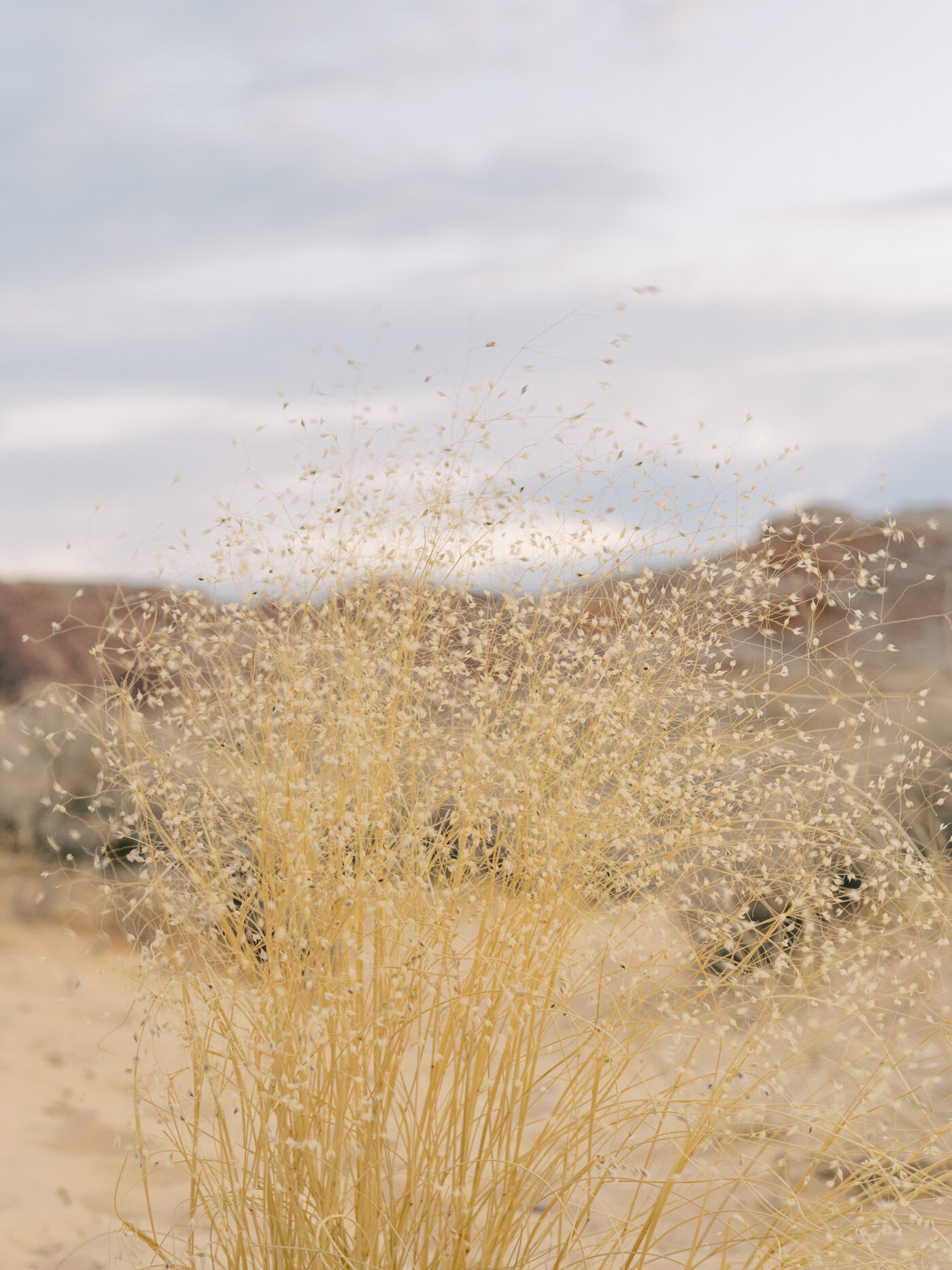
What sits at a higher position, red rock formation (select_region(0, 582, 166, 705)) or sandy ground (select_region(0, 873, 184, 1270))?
red rock formation (select_region(0, 582, 166, 705))

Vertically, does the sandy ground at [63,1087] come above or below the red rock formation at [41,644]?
below

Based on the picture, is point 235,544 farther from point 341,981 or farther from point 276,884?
point 341,981

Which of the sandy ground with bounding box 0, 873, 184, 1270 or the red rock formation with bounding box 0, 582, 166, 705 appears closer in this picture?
the sandy ground with bounding box 0, 873, 184, 1270

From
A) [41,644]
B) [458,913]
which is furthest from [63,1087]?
[41,644]

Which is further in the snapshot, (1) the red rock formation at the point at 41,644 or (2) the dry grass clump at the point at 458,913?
(1) the red rock formation at the point at 41,644

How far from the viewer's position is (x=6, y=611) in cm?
908

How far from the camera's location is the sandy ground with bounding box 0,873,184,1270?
3.06 m

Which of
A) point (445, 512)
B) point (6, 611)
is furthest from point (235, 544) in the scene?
point (6, 611)

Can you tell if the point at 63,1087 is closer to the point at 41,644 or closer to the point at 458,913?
the point at 458,913

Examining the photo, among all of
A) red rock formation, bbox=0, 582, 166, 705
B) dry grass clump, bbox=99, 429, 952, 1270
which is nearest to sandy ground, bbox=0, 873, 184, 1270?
dry grass clump, bbox=99, 429, 952, 1270

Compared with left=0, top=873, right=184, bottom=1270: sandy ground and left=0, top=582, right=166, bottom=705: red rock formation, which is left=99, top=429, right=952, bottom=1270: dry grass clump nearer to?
left=0, top=873, right=184, bottom=1270: sandy ground

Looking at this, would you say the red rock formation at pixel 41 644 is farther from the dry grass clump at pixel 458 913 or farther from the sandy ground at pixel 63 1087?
the dry grass clump at pixel 458 913

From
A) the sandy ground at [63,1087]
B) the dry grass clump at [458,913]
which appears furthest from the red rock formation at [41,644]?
the dry grass clump at [458,913]

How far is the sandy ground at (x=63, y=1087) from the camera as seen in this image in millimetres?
3062
